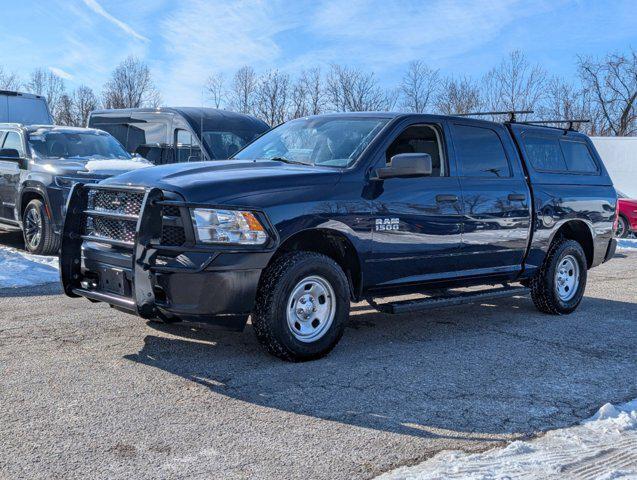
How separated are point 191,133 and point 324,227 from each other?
949 centimetres

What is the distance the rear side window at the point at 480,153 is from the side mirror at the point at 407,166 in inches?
38.0

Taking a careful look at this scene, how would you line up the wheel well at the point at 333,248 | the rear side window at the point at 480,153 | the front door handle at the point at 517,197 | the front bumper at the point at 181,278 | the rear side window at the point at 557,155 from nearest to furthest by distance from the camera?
the front bumper at the point at 181,278
the wheel well at the point at 333,248
the rear side window at the point at 480,153
the front door handle at the point at 517,197
the rear side window at the point at 557,155

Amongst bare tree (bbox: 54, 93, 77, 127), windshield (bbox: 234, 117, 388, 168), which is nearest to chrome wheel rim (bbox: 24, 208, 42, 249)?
windshield (bbox: 234, 117, 388, 168)

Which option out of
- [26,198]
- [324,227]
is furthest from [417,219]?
[26,198]

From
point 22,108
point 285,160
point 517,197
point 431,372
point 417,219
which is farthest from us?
point 22,108

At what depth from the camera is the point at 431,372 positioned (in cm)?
512

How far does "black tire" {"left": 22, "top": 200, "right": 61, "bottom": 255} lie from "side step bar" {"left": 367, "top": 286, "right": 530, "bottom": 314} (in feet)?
19.2

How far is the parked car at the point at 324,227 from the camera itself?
185 inches

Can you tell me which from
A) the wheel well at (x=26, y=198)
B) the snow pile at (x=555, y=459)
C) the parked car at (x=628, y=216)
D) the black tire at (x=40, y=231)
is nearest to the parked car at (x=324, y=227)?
the snow pile at (x=555, y=459)

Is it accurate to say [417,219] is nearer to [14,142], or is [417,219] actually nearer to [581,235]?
[581,235]

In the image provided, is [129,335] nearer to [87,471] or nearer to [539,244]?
[87,471]

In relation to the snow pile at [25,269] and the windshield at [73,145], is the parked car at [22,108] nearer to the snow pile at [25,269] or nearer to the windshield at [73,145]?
the windshield at [73,145]

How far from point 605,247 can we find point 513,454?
16.9ft

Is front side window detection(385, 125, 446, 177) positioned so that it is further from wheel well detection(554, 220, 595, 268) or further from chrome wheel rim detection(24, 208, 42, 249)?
chrome wheel rim detection(24, 208, 42, 249)
